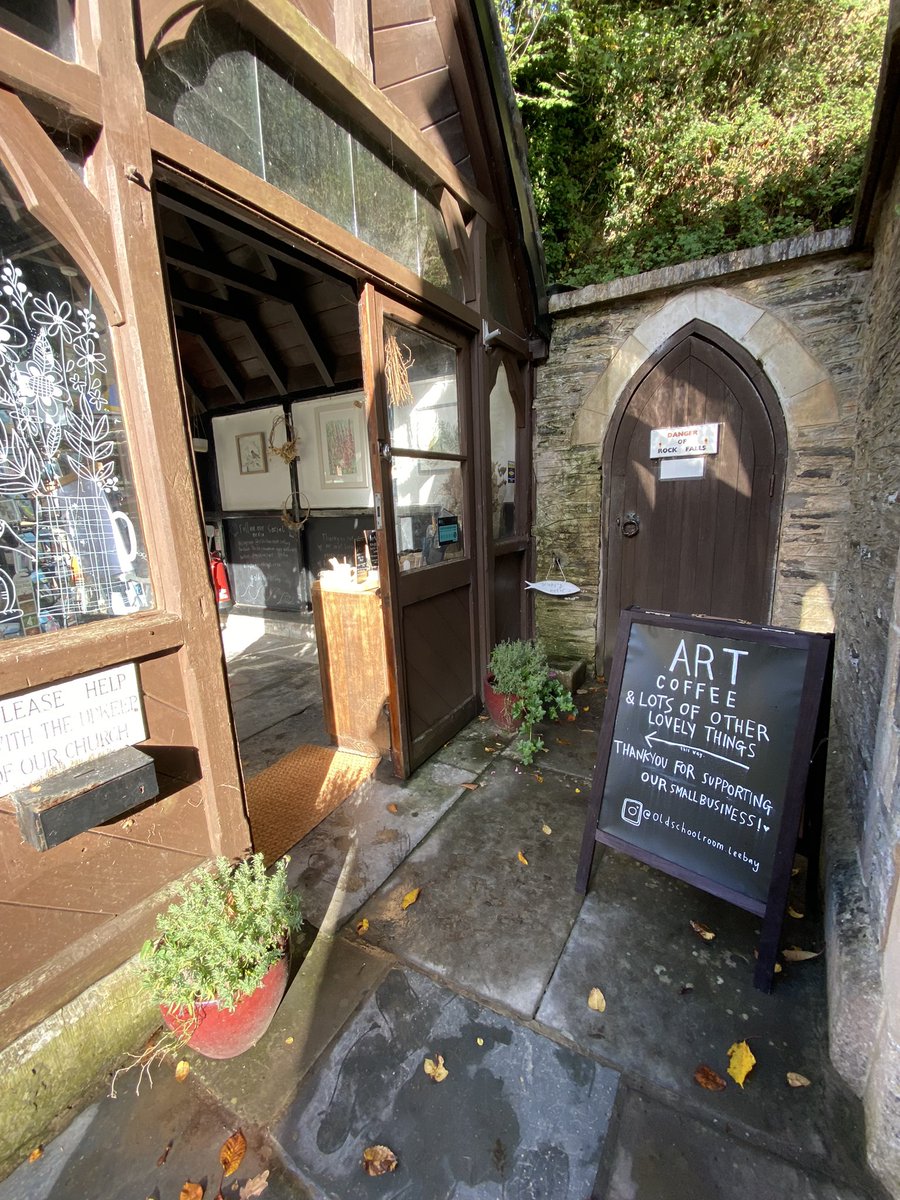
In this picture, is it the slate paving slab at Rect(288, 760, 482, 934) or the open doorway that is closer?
the slate paving slab at Rect(288, 760, 482, 934)

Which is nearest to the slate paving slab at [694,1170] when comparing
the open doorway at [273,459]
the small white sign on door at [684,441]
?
the open doorway at [273,459]

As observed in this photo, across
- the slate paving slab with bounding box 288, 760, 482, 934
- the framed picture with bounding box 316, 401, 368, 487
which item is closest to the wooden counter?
the slate paving slab with bounding box 288, 760, 482, 934

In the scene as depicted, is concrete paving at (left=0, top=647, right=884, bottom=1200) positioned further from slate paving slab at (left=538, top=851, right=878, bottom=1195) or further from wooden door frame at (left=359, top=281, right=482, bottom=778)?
wooden door frame at (left=359, top=281, right=482, bottom=778)

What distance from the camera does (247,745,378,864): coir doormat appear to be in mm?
2578

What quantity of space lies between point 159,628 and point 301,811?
1.60m

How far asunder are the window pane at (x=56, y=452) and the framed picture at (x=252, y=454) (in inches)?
191

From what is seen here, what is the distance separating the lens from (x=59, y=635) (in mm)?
1405

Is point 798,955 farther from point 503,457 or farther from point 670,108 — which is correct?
point 670,108

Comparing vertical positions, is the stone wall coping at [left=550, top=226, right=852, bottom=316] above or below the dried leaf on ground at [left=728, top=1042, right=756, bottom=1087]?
above

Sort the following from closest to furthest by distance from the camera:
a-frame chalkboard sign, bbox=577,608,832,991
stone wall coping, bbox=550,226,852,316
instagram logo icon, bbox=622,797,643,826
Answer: a-frame chalkboard sign, bbox=577,608,832,991 → instagram logo icon, bbox=622,797,643,826 → stone wall coping, bbox=550,226,852,316

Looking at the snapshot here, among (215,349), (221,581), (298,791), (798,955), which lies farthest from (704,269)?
(221,581)

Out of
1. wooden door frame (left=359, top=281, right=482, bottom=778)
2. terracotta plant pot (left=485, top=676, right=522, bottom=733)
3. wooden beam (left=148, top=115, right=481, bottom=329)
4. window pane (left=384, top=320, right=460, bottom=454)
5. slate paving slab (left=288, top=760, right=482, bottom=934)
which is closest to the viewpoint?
wooden beam (left=148, top=115, right=481, bottom=329)

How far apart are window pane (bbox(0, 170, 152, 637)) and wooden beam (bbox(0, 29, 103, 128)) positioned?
231 mm

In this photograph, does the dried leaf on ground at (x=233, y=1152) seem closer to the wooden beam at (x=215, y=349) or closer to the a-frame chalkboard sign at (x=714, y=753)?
the a-frame chalkboard sign at (x=714, y=753)
